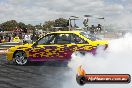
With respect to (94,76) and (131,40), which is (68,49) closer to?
(131,40)

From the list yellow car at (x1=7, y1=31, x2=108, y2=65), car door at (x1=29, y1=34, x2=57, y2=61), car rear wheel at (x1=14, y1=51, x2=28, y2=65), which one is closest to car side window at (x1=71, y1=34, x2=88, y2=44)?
yellow car at (x1=7, y1=31, x2=108, y2=65)

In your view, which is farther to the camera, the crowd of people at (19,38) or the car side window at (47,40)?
the crowd of people at (19,38)

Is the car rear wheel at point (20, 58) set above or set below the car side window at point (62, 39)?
below

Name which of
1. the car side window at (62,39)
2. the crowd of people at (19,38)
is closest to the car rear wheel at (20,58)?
the car side window at (62,39)

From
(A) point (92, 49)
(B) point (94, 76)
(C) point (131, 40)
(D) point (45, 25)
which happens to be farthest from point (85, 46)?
(D) point (45, 25)

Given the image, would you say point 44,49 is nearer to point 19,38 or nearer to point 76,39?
point 76,39

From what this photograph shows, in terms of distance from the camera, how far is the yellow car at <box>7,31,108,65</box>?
13.4m

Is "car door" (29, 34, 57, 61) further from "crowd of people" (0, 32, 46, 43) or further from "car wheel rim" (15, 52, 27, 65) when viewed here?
"crowd of people" (0, 32, 46, 43)

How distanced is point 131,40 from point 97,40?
4.11m

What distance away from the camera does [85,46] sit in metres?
13.3

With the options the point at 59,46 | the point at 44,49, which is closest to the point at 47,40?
the point at 44,49

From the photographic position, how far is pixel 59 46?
13633mm

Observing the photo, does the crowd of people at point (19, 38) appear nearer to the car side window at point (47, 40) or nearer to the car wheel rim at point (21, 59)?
the car wheel rim at point (21, 59)

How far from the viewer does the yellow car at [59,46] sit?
13359 mm
